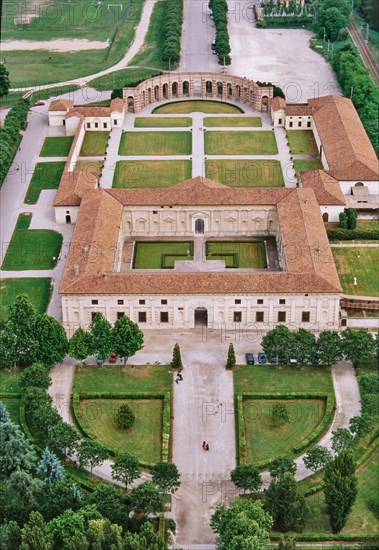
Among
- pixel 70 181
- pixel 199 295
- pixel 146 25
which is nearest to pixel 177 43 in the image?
pixel 146 25

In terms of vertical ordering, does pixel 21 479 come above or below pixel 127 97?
above

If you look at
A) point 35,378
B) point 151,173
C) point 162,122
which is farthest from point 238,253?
point 162,122

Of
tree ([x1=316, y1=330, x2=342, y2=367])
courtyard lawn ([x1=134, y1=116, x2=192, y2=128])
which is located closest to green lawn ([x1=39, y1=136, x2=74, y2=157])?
courtyard lawn ([x1=134, y1=116, x2=192, y2=128])

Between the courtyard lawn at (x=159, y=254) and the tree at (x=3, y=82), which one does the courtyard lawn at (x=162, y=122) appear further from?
the courtyard lawn at (x=159, y=254)

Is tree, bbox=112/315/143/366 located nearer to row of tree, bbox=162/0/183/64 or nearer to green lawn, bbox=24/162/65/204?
green lawn, bbox=24/162/65/204

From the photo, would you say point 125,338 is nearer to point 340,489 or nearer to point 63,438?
point 63,438

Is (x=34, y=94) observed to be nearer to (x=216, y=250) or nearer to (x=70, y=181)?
(x=70, y=181)

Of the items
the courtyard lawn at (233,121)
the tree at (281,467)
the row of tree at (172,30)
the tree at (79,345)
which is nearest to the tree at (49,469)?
the tree at (79,345)
